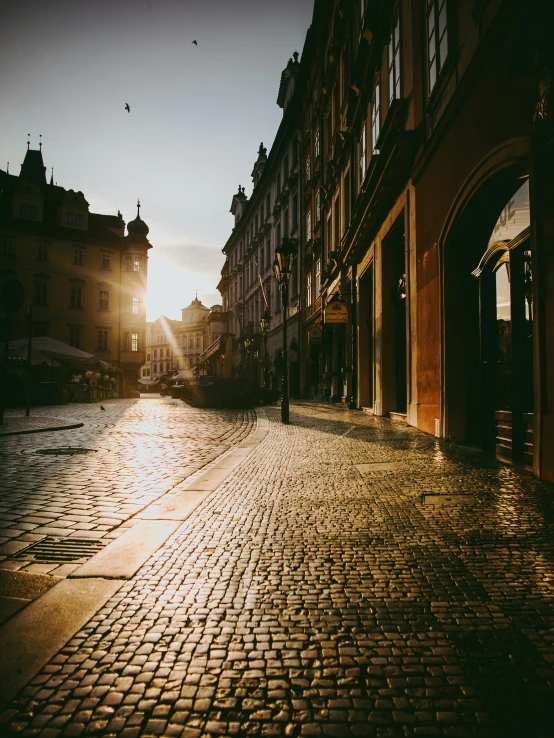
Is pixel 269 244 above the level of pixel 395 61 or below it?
above

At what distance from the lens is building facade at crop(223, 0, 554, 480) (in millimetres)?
5445

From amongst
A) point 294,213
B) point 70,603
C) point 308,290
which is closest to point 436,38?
point 70,603

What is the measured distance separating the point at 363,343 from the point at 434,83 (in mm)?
9273

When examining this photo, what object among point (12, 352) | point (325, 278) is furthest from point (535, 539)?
point (12, 352)

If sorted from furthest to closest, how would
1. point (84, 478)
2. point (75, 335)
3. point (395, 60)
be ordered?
1. point (75, 335)
2. point (395, 60)
3. point (84, 478)

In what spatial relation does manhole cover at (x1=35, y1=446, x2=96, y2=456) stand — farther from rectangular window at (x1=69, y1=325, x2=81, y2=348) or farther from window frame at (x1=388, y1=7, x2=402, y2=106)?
rectangular window at (x1=69, y1=325, x2=81, y2=348)

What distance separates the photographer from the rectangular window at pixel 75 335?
45.5 m

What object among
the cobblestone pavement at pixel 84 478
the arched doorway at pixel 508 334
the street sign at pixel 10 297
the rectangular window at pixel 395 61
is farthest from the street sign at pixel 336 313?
the arched doorway at pixel 508 334

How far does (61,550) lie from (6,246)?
4547cm

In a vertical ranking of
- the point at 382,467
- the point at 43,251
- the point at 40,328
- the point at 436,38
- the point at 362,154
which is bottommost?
the point at 382,467

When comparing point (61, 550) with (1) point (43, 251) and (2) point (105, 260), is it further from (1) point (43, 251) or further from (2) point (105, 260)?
(2) point (105, 260)

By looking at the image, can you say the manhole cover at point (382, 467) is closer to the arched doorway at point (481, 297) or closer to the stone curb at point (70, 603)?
the arched doorway at point (481, 297)

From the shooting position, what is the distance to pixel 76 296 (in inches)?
1807

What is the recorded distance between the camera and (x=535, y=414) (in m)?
5.42
